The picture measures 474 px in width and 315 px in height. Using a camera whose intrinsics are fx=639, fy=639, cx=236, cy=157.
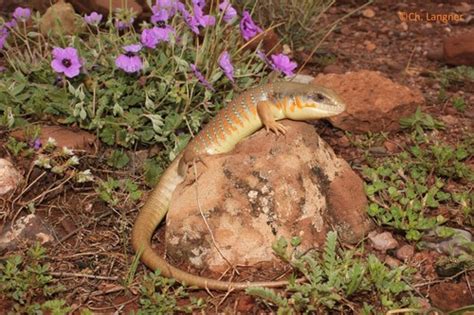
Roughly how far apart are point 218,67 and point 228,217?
4.32 feet

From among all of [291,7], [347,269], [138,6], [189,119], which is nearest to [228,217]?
[347,269]

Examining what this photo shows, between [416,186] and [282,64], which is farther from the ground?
[282,64]

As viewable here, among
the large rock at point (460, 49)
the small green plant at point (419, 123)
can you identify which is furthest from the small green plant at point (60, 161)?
the large rock at point (460, 49)

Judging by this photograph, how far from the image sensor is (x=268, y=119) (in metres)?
4.07

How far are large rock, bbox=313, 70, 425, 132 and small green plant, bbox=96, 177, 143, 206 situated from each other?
1.78 metres

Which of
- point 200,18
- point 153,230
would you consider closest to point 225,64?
point 200,18

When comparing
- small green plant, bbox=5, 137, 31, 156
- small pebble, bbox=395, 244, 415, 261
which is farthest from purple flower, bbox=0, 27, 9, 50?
small pebble, bbox=395, 244, 415, 261

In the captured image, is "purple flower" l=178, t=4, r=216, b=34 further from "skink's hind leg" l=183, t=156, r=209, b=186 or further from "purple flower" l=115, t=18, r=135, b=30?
"skink's hind leg" l=183, t=156, r=209, b=186

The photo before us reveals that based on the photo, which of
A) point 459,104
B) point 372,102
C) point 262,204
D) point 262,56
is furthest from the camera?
point 459,104

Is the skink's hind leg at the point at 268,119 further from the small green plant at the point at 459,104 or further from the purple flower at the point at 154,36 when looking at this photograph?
the small green plant at the point at 459,104

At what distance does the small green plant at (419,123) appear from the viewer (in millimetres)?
5053

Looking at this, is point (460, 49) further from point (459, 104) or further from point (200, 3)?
point (200, 3)

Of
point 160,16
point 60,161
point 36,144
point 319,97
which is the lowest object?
point 60,161

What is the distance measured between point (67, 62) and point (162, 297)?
172cm
